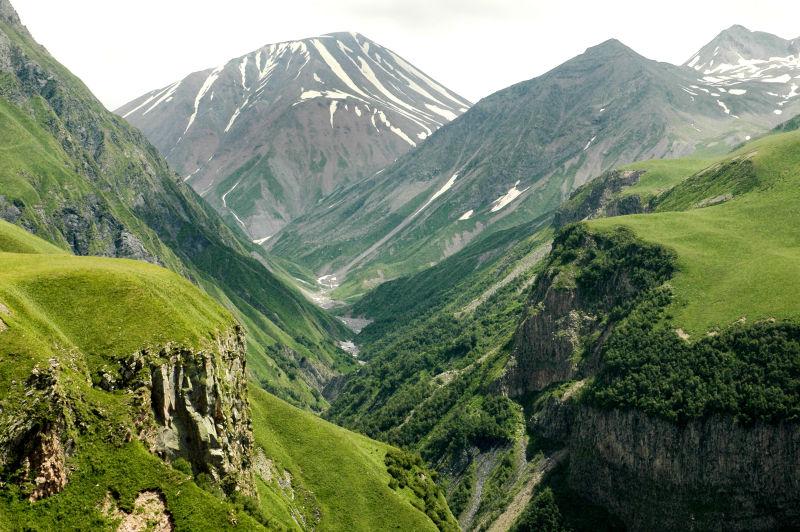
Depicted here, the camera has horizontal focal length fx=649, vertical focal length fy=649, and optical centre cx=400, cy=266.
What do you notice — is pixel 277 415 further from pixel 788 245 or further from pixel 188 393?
pixel 788 245

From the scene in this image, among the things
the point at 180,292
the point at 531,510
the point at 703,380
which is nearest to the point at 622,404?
the point at 703,380

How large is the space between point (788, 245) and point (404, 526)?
5331 inches

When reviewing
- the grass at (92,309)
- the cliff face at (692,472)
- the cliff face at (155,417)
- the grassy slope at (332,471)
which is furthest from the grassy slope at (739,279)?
the grass at (92,309)

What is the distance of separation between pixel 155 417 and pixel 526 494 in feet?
413

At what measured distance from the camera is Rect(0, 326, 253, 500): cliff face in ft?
230

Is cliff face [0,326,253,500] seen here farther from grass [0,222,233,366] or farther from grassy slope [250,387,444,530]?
grassy slope [250,387,444,530]

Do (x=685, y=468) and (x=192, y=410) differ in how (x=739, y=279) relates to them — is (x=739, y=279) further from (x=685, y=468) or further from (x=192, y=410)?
(x=192, y=410)

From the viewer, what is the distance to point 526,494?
18062 cm

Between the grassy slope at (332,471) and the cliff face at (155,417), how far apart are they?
3368cm

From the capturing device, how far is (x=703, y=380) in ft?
500

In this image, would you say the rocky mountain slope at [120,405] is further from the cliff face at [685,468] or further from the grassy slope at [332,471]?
the cliff face at [685,468]

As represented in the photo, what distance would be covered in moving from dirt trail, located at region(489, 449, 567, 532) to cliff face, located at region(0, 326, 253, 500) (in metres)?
95.4

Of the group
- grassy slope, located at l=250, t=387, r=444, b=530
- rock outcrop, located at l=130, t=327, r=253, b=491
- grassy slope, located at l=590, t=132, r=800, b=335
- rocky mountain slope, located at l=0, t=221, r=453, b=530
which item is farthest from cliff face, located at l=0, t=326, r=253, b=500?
grassy slope, located at l=590, t=132, r=800, b=335

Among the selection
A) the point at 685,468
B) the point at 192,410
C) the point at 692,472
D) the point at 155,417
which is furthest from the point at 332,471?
the point at 692,472
